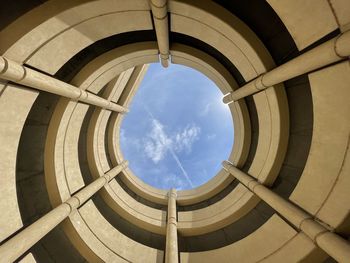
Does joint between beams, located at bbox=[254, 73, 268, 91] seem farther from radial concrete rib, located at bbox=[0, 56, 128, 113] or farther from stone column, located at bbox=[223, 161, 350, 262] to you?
radial concrete rib, located at bbox=[0, 56, 128, 113]

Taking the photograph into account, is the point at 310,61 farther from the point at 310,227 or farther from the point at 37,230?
the point at 37,230

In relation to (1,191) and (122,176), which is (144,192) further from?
(1,191)

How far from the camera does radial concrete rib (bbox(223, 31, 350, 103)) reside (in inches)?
156

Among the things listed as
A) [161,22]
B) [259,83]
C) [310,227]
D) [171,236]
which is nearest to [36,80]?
[161,22]

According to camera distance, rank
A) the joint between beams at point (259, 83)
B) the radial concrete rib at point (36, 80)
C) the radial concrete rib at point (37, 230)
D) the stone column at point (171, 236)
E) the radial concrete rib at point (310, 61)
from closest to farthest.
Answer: the radial concrete rib at point (310, 61) → the radial concrete rib at point (36, 80) → the radial concrete rib at point (37, 230) → the joint between beams at point (259, 83) → the stone column at point (171, 236)

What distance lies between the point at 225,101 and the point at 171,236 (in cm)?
751

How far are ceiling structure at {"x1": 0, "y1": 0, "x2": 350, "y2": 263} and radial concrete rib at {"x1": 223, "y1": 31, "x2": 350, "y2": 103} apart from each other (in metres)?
0.04

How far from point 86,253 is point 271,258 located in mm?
7567

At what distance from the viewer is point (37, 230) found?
5926mm

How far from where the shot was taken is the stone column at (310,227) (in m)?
4.84

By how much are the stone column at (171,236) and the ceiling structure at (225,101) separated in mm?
88

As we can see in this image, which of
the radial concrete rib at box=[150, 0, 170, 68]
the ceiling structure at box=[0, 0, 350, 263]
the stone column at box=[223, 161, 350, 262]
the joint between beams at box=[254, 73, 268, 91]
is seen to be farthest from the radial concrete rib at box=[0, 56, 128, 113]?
the stone column at box=[223, 161, 350, 262]

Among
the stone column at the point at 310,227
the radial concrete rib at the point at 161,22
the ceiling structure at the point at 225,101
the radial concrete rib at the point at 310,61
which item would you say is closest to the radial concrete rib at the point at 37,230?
the ceiling structure at the point at 225,101

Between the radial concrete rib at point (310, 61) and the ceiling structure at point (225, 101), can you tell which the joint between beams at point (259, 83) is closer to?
the radial concrete rib at point (310, 61)
